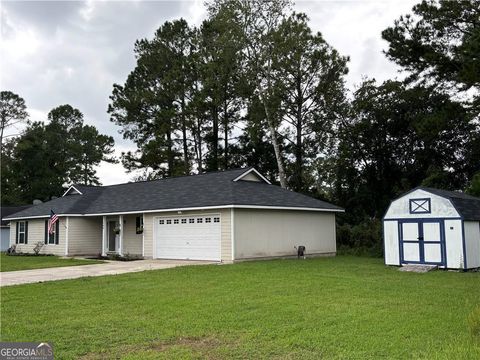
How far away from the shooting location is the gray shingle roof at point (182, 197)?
1981 centimetres

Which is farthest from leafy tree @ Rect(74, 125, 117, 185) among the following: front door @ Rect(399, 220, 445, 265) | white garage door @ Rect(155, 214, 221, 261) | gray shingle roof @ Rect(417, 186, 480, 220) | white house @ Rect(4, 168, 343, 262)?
gray shingle roof @ Rect(417, 186, 480, 220)

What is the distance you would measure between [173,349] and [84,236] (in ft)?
68.3

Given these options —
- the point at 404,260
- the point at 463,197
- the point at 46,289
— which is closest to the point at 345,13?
the point at 463,197

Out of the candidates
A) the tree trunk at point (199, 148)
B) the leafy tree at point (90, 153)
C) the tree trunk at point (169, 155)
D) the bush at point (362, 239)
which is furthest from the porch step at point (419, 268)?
the leafy tree at point (90, 153)

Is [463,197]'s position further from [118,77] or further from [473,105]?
[118,77]

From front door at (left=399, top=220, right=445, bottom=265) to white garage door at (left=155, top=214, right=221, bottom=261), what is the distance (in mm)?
7073

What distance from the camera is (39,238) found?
26828 mm

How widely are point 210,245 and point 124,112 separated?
24.1 m

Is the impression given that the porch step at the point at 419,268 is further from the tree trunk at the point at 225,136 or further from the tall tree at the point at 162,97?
the tall tree at the point at 162,97

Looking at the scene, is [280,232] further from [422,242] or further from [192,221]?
[422,242]

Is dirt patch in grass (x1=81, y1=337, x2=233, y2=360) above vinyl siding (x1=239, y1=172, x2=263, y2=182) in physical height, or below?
below

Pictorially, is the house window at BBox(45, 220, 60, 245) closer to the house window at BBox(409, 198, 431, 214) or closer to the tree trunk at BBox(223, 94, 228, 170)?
the tree trunk at BBox(223, 94, 228, 170)

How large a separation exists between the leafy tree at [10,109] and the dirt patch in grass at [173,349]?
164ft

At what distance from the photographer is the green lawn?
19.4 feet
